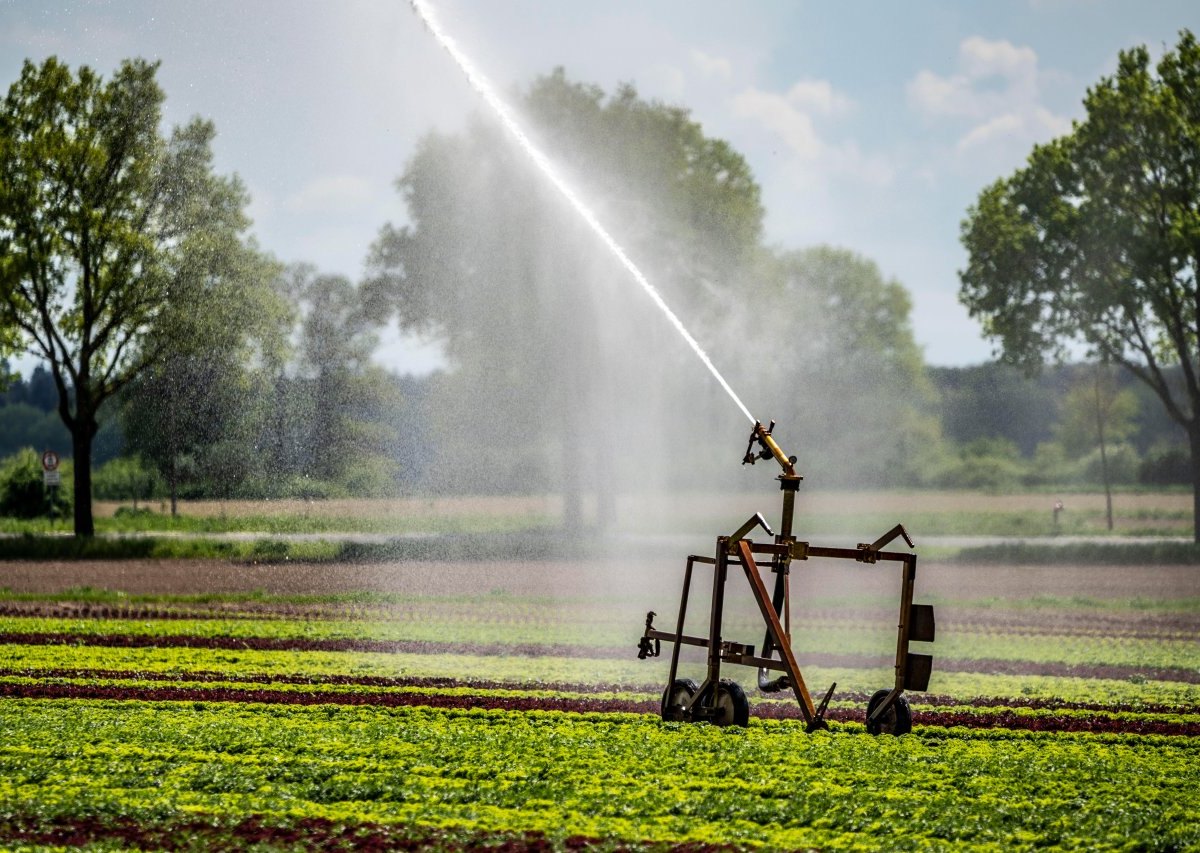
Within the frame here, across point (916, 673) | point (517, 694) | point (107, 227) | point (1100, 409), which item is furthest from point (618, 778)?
point (1100, 409)

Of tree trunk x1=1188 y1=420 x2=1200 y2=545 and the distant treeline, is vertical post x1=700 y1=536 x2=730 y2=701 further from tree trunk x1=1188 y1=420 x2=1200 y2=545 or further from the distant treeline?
tree trunk x1=1188 y1=420 x2=1200 y2=545

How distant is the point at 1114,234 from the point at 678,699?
36.0 m

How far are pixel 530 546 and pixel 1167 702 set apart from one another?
27978mm

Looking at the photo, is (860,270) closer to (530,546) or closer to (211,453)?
(530,546)

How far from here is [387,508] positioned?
44.3 metres

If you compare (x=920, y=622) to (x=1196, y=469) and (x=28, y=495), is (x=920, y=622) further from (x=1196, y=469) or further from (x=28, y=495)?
(x=28, y=495)

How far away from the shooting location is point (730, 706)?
13938 millimetres

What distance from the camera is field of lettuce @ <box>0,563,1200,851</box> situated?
10.2 metres

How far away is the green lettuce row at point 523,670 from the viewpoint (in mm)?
18672

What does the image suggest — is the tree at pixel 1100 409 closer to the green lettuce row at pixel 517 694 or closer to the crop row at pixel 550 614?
the crop row at pixel 550 614

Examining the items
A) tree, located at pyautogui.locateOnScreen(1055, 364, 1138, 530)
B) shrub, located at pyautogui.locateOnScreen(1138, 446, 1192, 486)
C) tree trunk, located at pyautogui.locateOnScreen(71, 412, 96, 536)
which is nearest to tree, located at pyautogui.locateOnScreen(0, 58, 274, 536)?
tree trunk, located at pyautogui.locateOnScreen(71, 412, 96, 536)

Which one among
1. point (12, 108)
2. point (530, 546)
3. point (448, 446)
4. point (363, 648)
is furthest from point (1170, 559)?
point (12, 108)

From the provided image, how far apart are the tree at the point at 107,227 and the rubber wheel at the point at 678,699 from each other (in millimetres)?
27129

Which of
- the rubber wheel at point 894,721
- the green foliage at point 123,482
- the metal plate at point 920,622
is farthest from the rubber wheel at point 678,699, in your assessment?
the green foliage at point 123,482
